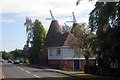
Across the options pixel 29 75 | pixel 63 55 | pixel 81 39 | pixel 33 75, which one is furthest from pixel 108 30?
pixel 63 55

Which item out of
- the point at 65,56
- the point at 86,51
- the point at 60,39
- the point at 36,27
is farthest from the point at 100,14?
the point at 36,27

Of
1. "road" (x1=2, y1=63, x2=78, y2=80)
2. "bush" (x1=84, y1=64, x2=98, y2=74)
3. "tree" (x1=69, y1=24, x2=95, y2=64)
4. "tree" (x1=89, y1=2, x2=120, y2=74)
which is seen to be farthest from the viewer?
"tree" (x1=69, y1=24, x2=95, y2=64)

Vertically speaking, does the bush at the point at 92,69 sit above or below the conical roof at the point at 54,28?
below

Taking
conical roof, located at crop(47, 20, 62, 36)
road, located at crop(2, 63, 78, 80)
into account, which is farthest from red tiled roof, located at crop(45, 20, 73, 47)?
road, located at crop(2, 63, 78, 80)

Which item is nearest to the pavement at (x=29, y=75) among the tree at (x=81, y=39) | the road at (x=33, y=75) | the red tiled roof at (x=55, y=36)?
the road at (x=33, y=75)

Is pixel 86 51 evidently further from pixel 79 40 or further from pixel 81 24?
pixel 81 24

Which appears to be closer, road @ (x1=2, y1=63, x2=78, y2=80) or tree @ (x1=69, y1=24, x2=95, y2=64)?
road @ (x1=2, y1=63, x2=78, y2=80)

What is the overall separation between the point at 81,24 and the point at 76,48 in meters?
3.64

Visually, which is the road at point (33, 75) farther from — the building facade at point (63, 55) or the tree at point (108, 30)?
the building facade at point (63, 55)

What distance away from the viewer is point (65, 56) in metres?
39.2

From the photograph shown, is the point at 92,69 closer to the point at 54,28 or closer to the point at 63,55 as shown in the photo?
the point at 63,55

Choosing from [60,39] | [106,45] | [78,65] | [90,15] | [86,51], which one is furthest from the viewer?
[60,39]

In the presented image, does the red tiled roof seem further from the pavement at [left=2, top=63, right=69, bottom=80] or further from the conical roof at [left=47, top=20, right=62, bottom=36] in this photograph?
the pavement at [left=2, top=63, right=69, bottom=80]

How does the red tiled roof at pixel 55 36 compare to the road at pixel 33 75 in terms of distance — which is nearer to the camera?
the road at pixel 33 75
